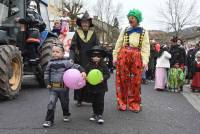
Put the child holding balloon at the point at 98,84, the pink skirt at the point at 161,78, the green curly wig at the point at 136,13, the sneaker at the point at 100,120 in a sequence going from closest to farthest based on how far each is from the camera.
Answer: the sneaker at the point at 100,120 → the child holding balloon at the point at 98,84 → the green curly wig at the point at 136,13 → the pink skirt at the point at 161,78

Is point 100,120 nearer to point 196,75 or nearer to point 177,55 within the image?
point 177,55

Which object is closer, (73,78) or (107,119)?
(73,78)

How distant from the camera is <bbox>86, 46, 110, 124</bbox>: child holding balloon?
813 cm

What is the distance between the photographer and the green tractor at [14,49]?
10.2 metres

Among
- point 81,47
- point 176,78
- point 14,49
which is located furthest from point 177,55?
point 81,47

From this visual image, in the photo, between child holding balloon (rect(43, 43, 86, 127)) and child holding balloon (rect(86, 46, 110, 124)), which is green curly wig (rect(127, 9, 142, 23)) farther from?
child holding balloon (rect(43, 43, 86, 127))

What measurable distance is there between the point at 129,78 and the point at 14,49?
110 inches

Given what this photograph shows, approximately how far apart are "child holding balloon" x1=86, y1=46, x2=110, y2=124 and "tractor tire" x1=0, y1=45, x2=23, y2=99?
2452 millimetres

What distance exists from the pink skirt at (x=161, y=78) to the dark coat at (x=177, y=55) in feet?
1.73

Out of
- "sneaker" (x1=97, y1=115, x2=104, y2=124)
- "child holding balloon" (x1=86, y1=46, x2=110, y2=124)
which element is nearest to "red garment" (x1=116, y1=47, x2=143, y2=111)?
"child holding balloon" (x1=86, y1=46, x2=110, y2=124)

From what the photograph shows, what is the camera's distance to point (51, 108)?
7688mm

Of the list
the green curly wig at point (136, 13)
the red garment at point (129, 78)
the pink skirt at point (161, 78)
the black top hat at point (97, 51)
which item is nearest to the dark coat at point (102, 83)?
the black top hat at point (97, 51)

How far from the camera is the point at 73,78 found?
24.6 ft

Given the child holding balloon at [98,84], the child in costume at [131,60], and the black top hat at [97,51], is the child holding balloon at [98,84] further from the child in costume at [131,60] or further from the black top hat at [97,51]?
the child in costume at [131,60]
